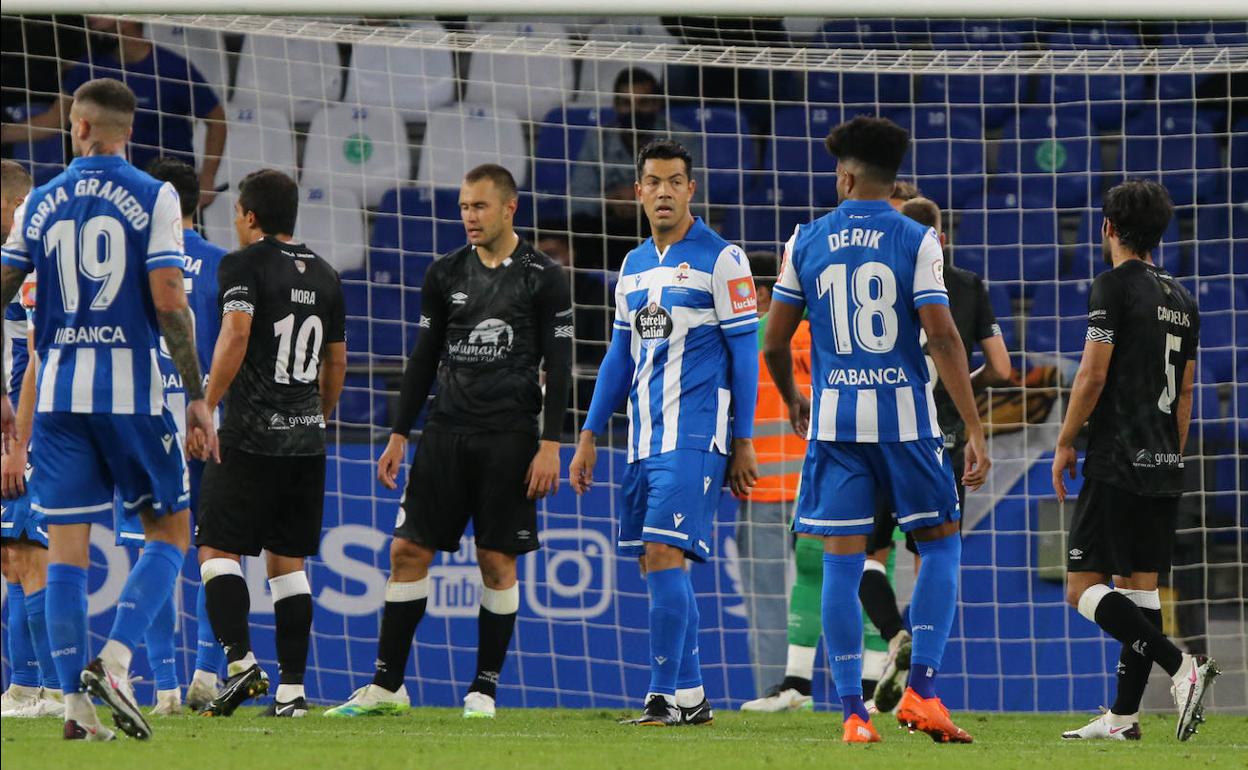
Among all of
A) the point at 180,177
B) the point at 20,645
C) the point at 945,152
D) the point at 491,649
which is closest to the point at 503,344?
the point at 491,649

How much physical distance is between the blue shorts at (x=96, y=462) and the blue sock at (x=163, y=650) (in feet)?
4.68

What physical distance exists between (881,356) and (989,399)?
13.9 ft

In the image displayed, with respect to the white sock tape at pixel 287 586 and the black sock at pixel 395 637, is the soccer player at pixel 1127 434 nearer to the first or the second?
Result: the black sock at pixel 395 637

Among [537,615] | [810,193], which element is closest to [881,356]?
[537,615]

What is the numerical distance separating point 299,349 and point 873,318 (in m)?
2.20

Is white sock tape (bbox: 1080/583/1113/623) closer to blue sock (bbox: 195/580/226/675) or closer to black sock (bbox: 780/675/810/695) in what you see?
black sock (bbox: 780/675/810/695)

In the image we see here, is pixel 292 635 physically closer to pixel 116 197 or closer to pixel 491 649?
pixel 491 649

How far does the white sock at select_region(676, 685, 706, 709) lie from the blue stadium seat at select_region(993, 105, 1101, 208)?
189 inches

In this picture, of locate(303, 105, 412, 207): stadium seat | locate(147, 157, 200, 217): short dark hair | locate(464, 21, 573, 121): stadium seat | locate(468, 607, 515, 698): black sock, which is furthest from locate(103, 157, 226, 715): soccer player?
locate(464, 21, 573, 121): stadium seat

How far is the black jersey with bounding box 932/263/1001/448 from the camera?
23.0 feet

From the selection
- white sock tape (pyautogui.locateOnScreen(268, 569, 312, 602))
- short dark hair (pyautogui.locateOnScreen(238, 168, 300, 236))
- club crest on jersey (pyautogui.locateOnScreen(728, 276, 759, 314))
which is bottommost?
white sock tape (pyautogui.locateOnScreen(268, 569, 312, 602))

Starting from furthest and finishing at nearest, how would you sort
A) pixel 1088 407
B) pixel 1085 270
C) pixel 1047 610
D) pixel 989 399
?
pixel 1085 270 < pixel 989 399 < pixel 1047 610 < pixel 1088 407

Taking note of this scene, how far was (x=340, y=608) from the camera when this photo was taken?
28.6ft

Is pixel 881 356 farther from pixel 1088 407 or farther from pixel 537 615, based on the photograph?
pixel 537 615
